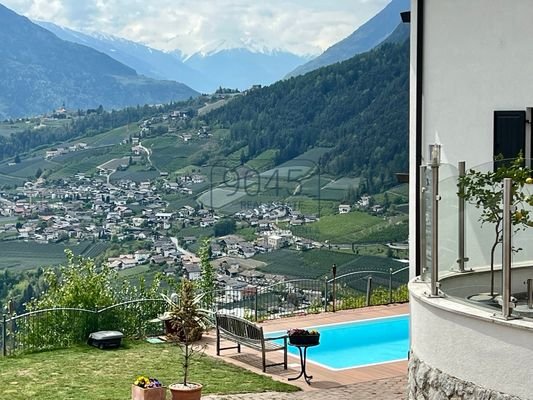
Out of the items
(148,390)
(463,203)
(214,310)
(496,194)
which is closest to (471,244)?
(463,203)

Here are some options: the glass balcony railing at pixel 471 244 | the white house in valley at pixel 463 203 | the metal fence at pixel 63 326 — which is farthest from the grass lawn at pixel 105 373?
the glass balcony railing at pixel 471 244

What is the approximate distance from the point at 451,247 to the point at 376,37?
192m

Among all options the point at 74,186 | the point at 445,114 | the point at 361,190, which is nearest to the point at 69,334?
the point at 445,114

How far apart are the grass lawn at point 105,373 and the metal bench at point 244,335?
1.66ft

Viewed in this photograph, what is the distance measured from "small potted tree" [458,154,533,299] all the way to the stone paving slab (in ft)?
12.4

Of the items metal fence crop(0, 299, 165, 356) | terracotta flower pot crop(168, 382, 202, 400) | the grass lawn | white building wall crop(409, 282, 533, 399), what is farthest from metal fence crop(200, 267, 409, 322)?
white building wall crop(409, 282, 533, 399)

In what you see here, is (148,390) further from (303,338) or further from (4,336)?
(4,336)

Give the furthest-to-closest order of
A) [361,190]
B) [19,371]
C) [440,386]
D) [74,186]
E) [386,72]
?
[74,186], [386,72], [361,190], [19,371], [440,386]

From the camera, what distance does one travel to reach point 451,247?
1030 centimetres

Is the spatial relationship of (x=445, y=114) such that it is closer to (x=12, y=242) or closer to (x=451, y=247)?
(x=451, y=247)

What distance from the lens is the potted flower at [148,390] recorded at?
11.3 meters

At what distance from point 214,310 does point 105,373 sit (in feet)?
19.9

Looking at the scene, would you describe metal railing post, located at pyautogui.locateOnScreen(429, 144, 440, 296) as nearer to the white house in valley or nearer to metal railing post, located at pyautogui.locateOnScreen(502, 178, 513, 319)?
the white house in valley

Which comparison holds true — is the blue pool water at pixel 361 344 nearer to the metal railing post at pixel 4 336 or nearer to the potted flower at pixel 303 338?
the potted flower at pixel 303 338
